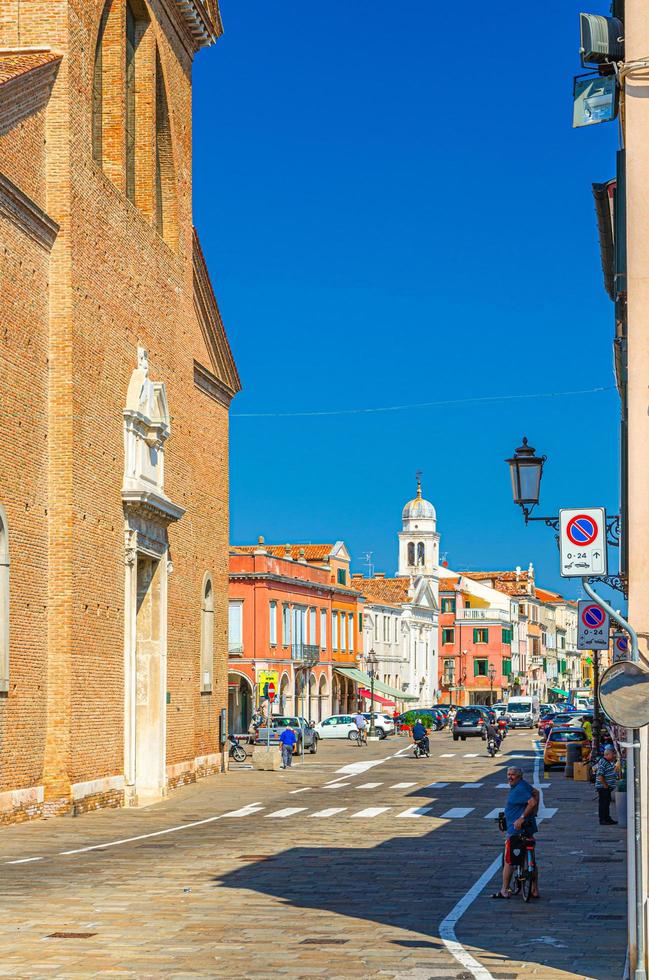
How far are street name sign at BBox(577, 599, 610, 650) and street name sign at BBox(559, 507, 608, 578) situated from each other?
50.3 ft

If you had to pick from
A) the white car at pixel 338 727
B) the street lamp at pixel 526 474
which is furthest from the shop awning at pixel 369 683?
the street lamp at pixel 526 474

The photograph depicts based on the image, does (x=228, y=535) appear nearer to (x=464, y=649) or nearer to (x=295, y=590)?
(x=295, y=590)

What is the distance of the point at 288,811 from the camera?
3023cm

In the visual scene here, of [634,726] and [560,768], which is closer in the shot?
[634,726]

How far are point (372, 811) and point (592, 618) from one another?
585cm

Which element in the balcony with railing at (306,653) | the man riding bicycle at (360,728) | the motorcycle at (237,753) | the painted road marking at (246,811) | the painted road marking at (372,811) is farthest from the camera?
the balcony with railing at (306,653)

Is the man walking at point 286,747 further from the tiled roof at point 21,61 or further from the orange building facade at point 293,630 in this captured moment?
the tiled roof at point 21,61

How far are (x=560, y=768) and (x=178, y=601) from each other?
50.5 feet

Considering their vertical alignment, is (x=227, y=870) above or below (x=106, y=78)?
below

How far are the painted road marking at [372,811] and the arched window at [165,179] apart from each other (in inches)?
582

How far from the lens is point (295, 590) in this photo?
79812 millimetres

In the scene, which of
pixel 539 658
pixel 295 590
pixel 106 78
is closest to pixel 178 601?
pixel 106 78

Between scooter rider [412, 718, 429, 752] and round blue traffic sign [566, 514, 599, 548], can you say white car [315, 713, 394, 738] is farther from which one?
round blue traffic sign [566, 514, 599, 548]

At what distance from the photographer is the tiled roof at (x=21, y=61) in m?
25.8
